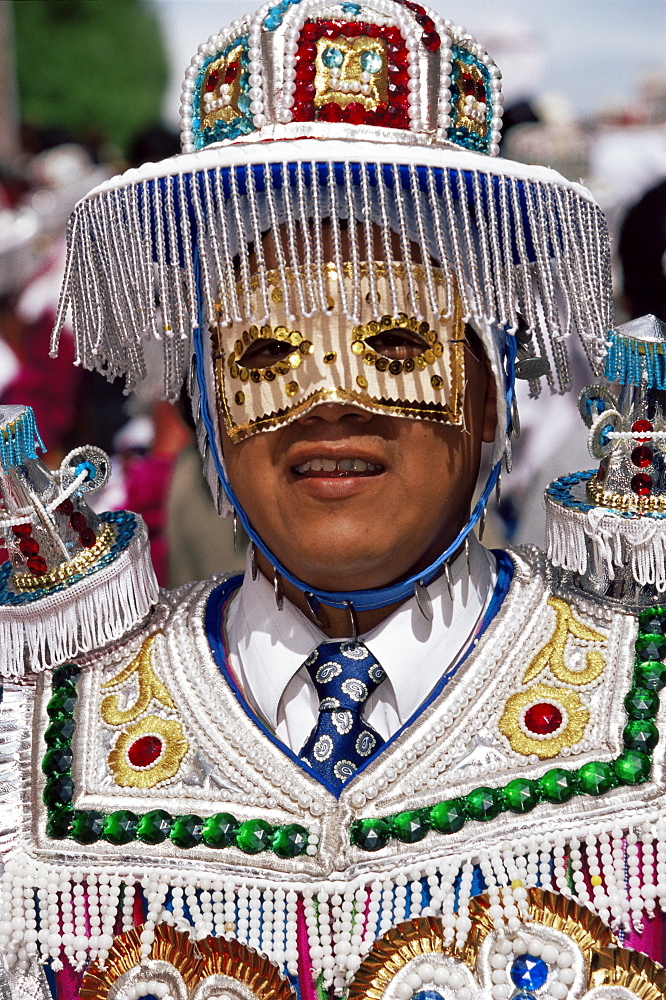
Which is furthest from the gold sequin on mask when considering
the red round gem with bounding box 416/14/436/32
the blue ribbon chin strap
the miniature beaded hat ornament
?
the red round gem with bounding box 416/14/436/32

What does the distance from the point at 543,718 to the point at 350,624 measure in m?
0.35

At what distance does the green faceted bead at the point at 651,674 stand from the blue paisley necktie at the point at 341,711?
408 millimetres

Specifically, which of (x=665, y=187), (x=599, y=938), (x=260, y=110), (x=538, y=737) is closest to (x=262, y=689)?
(x=538, y=737)

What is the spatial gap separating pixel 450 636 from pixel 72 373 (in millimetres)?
3700

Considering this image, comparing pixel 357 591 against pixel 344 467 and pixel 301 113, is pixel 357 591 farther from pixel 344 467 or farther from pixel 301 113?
pixel 301 113

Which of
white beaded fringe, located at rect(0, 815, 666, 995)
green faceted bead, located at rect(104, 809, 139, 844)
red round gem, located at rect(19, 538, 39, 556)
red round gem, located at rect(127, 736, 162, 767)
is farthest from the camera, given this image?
red round gem, located at rect(19, 538, 39, 556)

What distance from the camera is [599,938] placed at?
5.67 feet

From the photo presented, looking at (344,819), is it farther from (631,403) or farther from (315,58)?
(315,58)

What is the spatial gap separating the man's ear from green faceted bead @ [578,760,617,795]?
58 cm

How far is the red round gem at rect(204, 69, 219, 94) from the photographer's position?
190cm

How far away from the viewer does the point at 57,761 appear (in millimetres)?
1974

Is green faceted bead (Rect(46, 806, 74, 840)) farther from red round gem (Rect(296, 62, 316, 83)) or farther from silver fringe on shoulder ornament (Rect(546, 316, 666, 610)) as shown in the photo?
red round gem (Rect(296, 62, 316, 83))

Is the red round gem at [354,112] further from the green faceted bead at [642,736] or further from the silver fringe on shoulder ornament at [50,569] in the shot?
the green faceted bead at [642,736]

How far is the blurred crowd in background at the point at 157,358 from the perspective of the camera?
12.6ft
